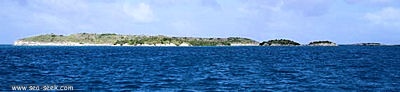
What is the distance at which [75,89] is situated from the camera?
37500mm

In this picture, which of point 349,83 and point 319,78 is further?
point 319,78

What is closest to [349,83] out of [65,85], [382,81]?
[382,81]

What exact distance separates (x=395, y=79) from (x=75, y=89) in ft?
97.1

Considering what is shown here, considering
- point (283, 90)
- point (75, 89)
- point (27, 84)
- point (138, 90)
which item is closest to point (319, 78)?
point (283, 90)

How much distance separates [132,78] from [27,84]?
10.1 meters

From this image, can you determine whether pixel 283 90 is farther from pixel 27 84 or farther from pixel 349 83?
pixel 27 84

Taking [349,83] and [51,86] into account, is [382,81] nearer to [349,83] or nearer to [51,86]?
[349,83]

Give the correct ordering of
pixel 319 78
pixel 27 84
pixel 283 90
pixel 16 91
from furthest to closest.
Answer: pixel 319 78 < pixel 27 84 < pixel 283 90 < pixel 16 91

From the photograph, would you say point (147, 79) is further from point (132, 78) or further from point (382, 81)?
point (382, 81)

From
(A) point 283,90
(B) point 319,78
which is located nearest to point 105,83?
(A) point 283,90

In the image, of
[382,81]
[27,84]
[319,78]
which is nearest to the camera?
[27,84]

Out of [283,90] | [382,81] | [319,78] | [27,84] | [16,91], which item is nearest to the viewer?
[16,91]

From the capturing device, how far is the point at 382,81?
46.0 metres

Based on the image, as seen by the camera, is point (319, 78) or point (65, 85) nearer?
point (65, 85)
